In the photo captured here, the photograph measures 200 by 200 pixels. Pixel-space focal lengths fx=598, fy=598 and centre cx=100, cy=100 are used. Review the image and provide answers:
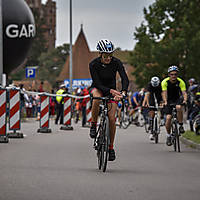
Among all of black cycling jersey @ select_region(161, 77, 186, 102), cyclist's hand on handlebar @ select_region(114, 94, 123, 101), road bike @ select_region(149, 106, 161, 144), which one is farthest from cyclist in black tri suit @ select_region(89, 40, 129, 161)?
Answer: road bike @ select_region(149, 106, 161, 144)

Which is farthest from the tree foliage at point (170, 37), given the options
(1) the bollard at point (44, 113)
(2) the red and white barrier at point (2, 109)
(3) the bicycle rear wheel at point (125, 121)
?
(2) the red and white barrier at point (2, 109)

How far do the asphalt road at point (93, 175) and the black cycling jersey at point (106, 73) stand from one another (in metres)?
1.35

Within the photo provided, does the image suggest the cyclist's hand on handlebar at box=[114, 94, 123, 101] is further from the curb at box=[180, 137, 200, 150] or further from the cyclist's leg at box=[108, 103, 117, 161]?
the curb at box=[180, 137, 200, 150]

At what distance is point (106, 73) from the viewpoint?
9.58 meters

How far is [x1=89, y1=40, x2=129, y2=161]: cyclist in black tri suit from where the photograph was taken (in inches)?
368

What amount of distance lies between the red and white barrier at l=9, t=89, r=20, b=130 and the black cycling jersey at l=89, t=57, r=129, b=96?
22.6 ft

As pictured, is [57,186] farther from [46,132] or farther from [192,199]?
[46,132]

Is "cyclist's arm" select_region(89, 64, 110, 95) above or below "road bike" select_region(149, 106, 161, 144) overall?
above

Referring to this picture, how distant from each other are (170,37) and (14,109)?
128 ft

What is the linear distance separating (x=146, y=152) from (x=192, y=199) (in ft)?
20.6

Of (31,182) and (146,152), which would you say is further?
(146,152)

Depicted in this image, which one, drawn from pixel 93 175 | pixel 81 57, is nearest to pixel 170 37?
pixel 93 175

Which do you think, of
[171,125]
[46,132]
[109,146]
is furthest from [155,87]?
[109,146]

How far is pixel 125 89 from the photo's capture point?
30.6ft
